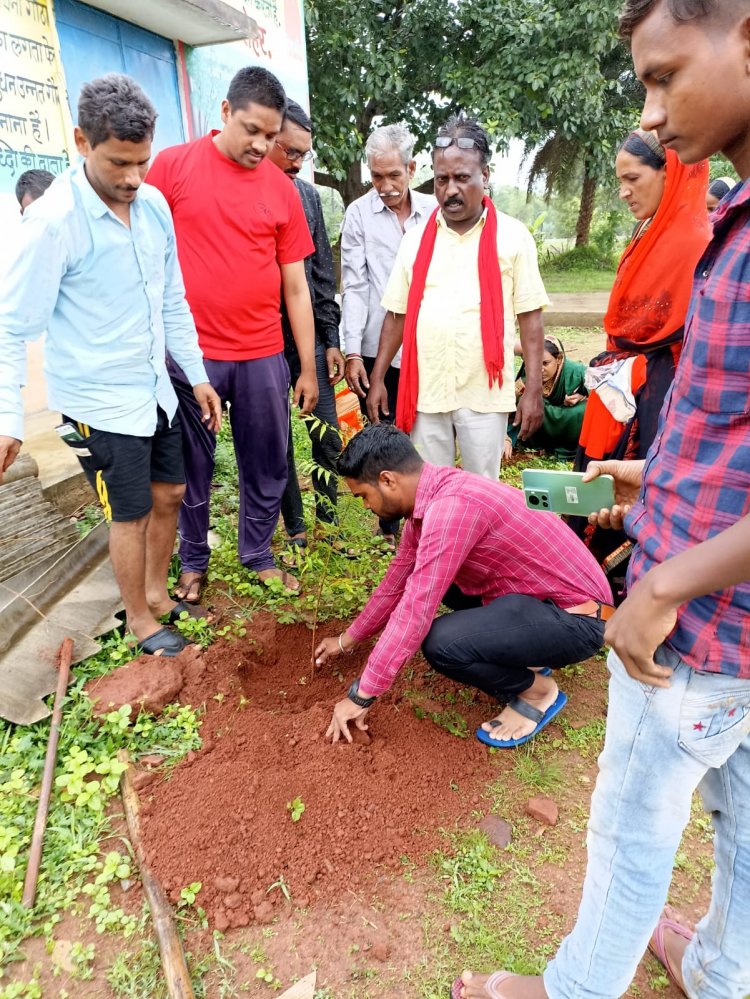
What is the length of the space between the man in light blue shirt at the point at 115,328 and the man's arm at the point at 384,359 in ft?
2.86

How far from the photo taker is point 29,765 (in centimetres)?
237

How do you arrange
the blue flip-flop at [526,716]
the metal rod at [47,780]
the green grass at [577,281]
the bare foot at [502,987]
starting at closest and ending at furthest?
the bare foot at [502,987], the metal rod at [47,780], the blue flip-flop at [526,716], the green grass at [577,281]

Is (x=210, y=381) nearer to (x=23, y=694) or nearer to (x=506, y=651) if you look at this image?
(x=23, y=694)

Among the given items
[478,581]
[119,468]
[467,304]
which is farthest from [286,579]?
[467,304]

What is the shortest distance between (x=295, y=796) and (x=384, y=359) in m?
2.13

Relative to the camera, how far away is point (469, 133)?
2.98m

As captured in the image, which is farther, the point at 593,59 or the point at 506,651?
the point at 593,59

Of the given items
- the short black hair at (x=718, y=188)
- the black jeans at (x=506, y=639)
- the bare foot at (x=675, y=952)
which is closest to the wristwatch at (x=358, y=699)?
the black jeans at (x=506, y=639)

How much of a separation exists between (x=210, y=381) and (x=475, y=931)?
7.89 ft

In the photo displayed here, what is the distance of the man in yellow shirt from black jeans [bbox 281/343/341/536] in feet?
1.98

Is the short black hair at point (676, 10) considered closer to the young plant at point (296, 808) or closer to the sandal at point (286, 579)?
the young plant at point (296, 808)

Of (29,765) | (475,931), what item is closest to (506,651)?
(475,931)

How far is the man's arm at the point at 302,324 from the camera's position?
3350mm

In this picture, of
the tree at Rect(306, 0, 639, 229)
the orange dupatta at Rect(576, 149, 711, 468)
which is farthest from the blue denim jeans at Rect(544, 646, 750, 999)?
the tree at Rect(306, 0, 639, 229)
